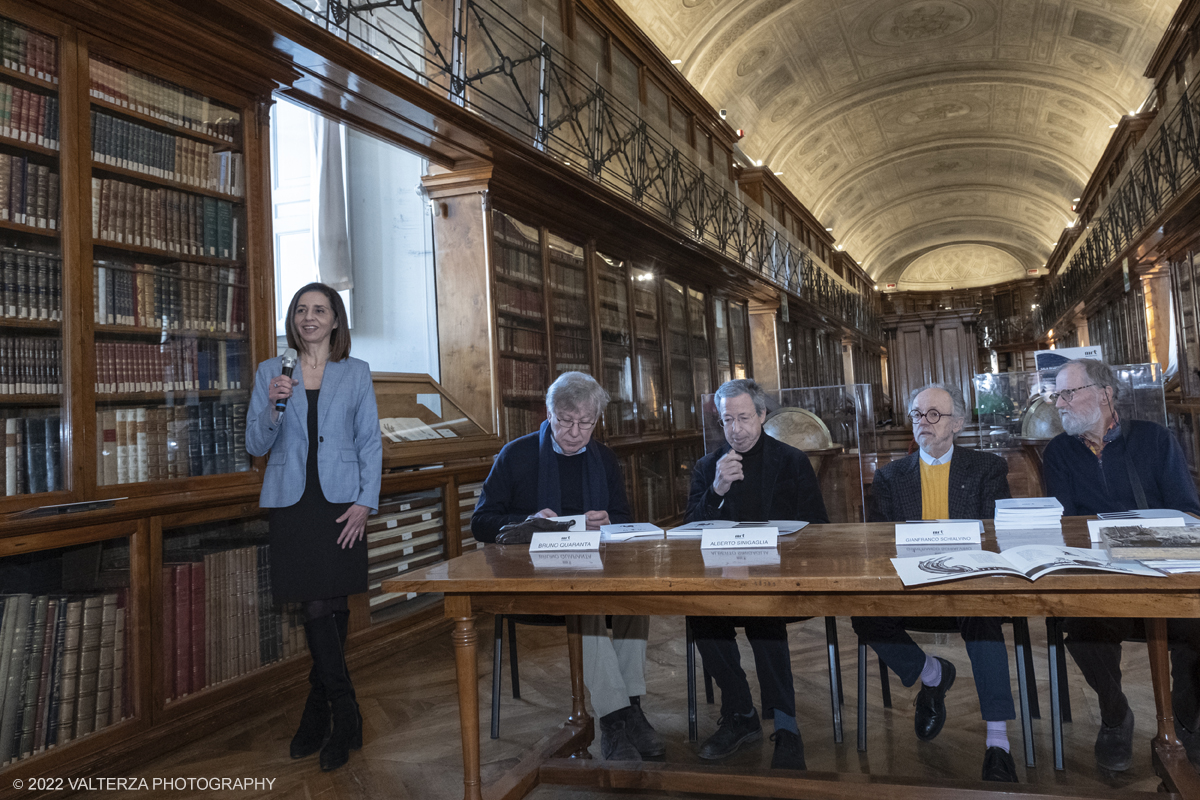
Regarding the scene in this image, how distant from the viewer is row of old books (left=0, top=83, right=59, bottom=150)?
2615mm

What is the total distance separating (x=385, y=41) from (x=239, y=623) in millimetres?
3137

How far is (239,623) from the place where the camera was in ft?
10.4

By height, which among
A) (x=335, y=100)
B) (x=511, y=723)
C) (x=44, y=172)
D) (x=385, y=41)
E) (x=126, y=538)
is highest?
(x=385, y=41)

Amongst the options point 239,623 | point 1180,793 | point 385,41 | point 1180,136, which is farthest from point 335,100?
point 1180,136

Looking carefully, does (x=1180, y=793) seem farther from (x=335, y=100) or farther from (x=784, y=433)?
(x=335, y=100)

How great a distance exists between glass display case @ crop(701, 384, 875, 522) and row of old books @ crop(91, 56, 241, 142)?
2.67 meters

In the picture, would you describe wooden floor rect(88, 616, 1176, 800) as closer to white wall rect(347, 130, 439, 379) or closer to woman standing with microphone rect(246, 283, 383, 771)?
woman standing with microphone rect(246, 283, 383, 771)

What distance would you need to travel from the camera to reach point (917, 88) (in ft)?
45.5

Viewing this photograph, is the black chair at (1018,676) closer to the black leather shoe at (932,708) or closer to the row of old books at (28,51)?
the black leather shoe at (932,708)

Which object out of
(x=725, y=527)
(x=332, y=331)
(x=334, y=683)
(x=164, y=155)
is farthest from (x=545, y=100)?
(x=334, y=683)

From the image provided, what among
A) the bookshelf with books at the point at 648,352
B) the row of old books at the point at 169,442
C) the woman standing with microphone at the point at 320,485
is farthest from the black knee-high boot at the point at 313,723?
the bookshelf with books at the point at 648,352

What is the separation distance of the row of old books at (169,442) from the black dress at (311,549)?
627mm

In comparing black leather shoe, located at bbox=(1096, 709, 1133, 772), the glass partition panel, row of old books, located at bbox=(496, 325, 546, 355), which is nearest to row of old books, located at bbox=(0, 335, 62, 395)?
the glass partition panel

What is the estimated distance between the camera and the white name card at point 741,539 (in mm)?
2078
